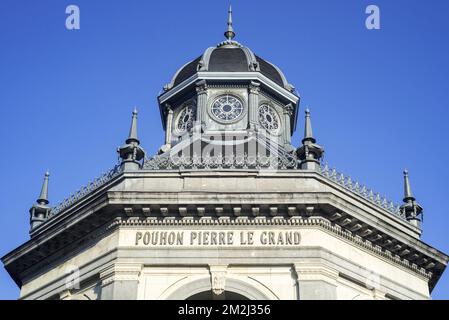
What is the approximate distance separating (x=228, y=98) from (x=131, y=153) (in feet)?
25.4

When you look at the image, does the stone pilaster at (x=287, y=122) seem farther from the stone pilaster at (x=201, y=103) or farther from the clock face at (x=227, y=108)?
the stone pilaster at (x=201, y=103)

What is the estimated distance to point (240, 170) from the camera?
2894cm

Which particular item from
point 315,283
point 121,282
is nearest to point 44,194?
point 121,282

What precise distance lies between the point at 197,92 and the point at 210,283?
38.6 feet

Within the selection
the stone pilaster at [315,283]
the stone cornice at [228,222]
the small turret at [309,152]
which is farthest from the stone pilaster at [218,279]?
the small turret at [309,152]

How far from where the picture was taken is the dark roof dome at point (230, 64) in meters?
37.3

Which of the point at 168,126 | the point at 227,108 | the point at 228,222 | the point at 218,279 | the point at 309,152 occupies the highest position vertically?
the point at 227,108

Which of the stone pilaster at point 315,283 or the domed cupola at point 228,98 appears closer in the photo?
the stone pilaster at point 315,283

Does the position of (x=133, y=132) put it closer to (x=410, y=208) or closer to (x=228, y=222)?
(x=228, y=222)

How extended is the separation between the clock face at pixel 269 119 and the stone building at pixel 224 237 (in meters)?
5.01

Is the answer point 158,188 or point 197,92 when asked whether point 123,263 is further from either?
point 197,92

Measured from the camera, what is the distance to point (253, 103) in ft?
118

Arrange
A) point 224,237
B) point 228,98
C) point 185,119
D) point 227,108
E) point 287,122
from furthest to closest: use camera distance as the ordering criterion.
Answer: point 287,122 → point 185,119 → point 228,98 → point 227,108 → point 224,237
